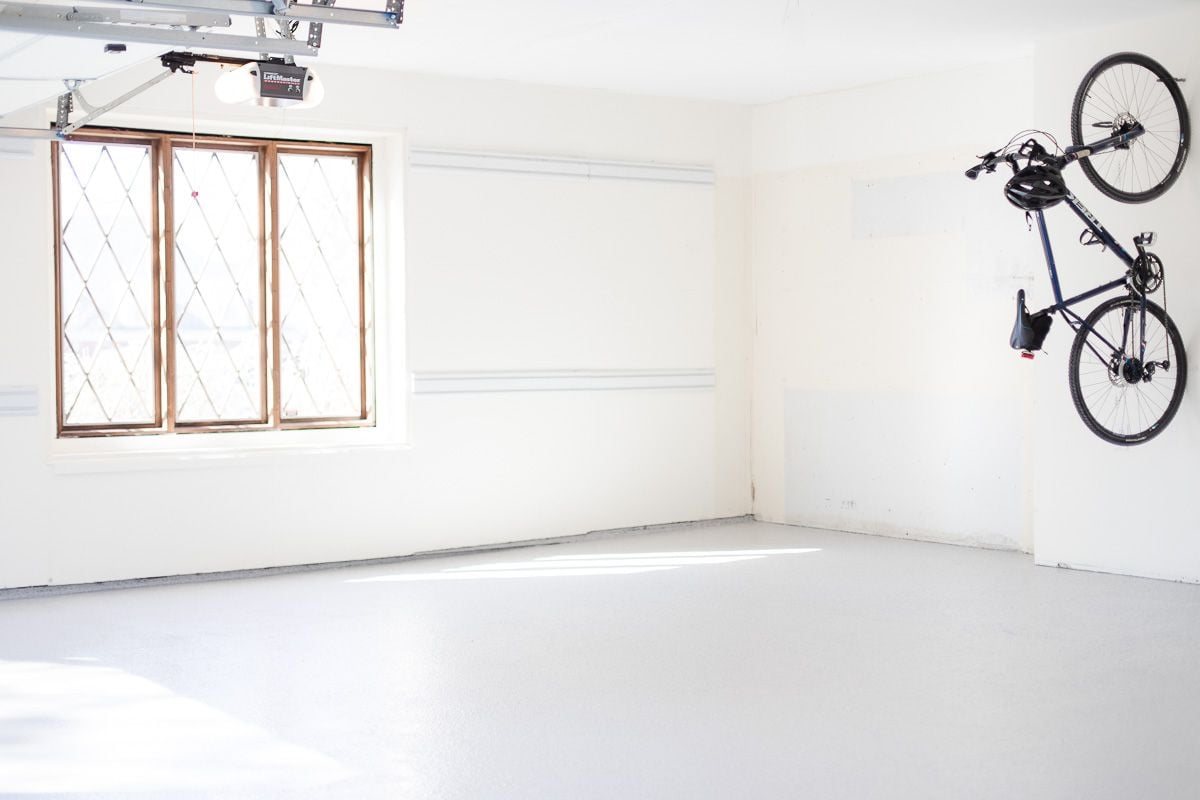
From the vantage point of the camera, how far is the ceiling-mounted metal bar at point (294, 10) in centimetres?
365

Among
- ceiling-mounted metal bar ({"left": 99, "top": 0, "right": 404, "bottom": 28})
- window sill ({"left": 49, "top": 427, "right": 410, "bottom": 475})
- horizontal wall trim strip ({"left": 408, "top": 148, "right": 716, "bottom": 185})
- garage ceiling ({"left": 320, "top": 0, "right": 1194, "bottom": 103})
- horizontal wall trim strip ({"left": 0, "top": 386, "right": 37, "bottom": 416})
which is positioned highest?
garage ceiling ({"left": 320, "top": 0, "right": 1194, "bottom": 103})

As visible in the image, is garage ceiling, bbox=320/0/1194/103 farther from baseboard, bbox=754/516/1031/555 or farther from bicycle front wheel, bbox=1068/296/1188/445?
baseboard, bbox=754/516/1031/555

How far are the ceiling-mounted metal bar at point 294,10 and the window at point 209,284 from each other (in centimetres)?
302

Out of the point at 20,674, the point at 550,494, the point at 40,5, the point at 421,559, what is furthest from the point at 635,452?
the point at 40,5

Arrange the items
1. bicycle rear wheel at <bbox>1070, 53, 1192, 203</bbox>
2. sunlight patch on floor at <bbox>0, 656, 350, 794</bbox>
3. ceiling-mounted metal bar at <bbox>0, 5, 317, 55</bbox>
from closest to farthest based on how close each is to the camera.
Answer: sunlight patch on floor at <bbox>0, 656, 350, 794</bbox>, ceiling-mounted metal bar at <bbox>0, 5, 317, 55</bbox>, bicycle rear wheel at <bbox>1070, 53, 1192, 203</bbox>

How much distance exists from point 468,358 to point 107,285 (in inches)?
77.5

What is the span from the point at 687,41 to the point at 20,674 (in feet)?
13.9

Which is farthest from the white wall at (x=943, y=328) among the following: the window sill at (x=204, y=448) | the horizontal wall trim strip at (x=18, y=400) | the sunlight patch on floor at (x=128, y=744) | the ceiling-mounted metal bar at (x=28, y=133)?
the ceiling-mounted metal bar at (x=28, y=133)

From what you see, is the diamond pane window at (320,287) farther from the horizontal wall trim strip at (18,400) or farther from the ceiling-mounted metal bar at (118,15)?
the ceiling-mounted metal bar at (118,15)

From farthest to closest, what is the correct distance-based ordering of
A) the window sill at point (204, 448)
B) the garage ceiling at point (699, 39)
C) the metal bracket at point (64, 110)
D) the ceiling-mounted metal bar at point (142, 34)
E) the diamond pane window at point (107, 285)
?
the diamond pane window at point (107, 285)
the window sill at point (204, 448)
the garage ceiling at point (699, 39)
the metal bracket at point (64, 110)
the ceiling-mounted metal bar at point (142, 34)

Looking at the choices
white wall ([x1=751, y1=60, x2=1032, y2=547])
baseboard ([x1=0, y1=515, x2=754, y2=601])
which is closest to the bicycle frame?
white wall ([x1=751, y1=60, x2=1032, y2=547])

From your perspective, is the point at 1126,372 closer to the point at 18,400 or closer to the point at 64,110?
the point at 64,110

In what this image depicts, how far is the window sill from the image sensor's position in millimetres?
6383

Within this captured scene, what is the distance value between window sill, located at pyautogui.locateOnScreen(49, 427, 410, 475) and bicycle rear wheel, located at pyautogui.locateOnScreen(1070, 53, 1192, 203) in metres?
3.91
